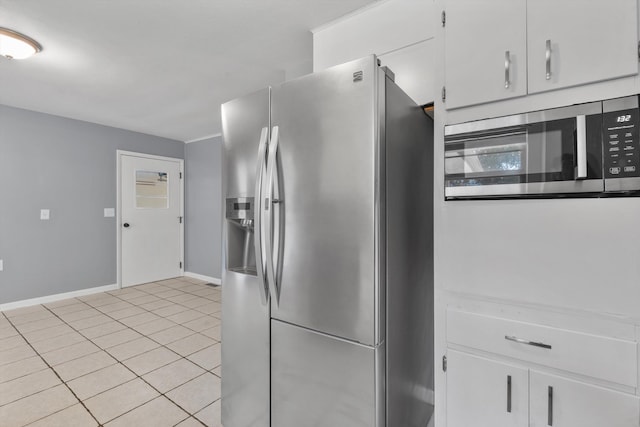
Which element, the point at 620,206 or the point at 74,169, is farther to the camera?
the point at 74,169

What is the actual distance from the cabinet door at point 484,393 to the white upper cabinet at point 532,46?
3.40 feet

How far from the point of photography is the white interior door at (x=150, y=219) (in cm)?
493

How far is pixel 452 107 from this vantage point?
1274mm

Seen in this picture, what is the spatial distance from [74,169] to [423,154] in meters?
4.86

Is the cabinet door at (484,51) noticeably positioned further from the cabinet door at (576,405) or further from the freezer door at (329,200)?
the cabinet door at (576,405)

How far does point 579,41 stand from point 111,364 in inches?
138

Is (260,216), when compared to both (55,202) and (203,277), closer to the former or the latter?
(55,202)

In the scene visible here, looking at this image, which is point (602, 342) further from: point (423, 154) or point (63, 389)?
point (63, 389)

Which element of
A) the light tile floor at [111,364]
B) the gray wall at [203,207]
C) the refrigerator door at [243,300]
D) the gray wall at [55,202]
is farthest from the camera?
the gray wall at [203,207]

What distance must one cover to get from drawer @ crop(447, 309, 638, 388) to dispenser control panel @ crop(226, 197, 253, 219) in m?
1.00

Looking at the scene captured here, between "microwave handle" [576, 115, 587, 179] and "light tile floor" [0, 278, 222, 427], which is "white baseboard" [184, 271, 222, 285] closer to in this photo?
"light tile floor" [0, 278, 222, 427]

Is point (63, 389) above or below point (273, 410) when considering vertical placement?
below

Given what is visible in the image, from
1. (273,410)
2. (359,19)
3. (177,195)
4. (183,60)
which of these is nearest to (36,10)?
(183,60)

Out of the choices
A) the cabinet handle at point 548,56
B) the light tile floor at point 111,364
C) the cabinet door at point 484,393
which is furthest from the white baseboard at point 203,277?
the cabinet handle at point 548,56
